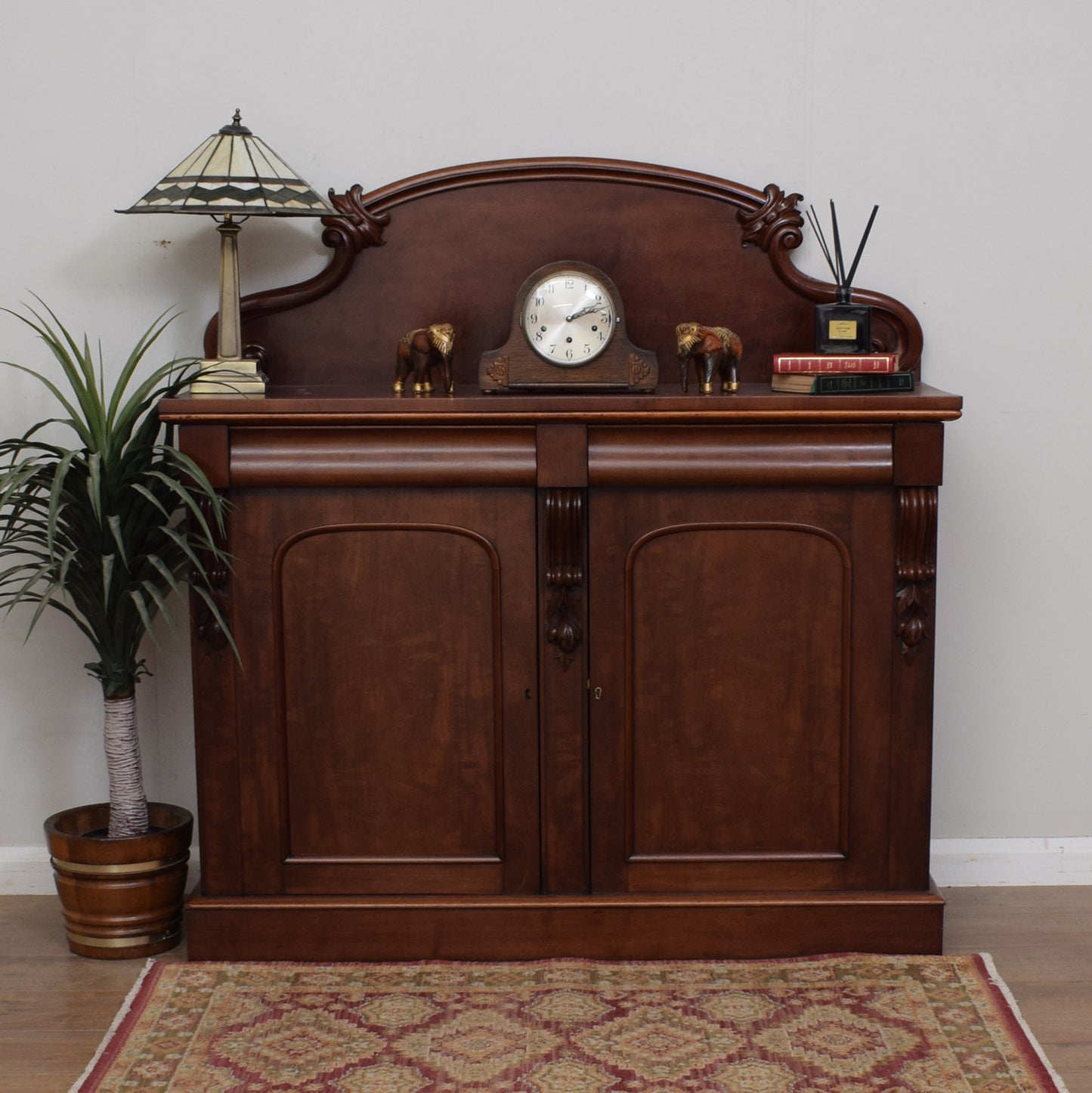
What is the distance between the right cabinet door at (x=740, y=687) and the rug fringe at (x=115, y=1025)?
0.98 meters

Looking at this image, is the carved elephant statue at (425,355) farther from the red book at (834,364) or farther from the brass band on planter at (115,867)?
the brass band on planter at (115,867)

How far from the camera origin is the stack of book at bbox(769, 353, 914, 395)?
102 inches

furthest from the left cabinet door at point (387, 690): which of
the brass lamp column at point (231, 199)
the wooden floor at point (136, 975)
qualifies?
the wooden floor at point (136, 975)

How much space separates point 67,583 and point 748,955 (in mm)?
1654

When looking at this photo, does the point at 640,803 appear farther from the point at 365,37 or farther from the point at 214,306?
the point at 365,37

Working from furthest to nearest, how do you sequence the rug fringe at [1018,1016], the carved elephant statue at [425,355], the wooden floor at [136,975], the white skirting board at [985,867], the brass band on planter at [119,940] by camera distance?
1. the white skirting board at [985,867]
2. the brass band on planter at [119,940]
3. the carved elephant statue at [425,355]
4. the wooden floor at [136,975]
5. the rug fringe at [1018,1016]

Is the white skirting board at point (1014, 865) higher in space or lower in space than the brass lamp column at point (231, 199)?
lower

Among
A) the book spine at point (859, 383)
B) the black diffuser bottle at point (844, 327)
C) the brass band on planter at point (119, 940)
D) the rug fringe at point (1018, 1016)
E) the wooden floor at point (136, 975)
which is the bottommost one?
the wooden floor at point (136, 975)

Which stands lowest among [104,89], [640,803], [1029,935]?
[1029,935]

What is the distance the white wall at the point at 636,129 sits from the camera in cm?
290

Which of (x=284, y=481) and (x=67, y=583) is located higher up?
(x=284, y=481)

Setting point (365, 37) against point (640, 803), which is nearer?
point (640, 803)

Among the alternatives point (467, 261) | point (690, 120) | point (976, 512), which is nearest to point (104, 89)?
point (467, 261)

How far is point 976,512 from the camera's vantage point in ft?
10.1
